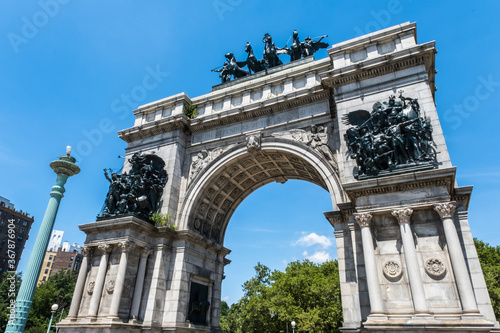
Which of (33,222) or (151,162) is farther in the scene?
(33,222)

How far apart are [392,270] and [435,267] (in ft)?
4.89

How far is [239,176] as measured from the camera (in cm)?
2233

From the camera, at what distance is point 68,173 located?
22031mm

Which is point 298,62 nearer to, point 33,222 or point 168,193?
point 168,193

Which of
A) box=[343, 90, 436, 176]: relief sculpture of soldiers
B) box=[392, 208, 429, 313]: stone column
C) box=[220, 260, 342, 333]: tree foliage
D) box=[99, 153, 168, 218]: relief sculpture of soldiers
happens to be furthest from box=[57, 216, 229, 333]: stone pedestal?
box=[220, 260, 342, 333]: tree foliage

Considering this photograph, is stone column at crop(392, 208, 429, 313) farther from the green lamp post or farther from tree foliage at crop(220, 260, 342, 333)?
tree foliage at crop(220, 260, 342, 333)

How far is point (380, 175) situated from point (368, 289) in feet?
15.2

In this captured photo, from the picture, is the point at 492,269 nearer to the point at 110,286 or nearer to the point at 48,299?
the point at 110,286

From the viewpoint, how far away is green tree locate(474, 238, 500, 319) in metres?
28.8

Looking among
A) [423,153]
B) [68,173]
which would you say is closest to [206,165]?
[68,173]

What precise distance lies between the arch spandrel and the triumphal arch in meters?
0.09

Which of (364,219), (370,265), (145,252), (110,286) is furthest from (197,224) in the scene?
(370,265)

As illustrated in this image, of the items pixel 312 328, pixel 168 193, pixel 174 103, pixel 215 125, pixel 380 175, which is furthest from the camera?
pixel 312 328

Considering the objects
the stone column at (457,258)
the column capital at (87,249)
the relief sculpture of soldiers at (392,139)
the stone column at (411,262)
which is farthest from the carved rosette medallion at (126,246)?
the stone column at (457,258)
